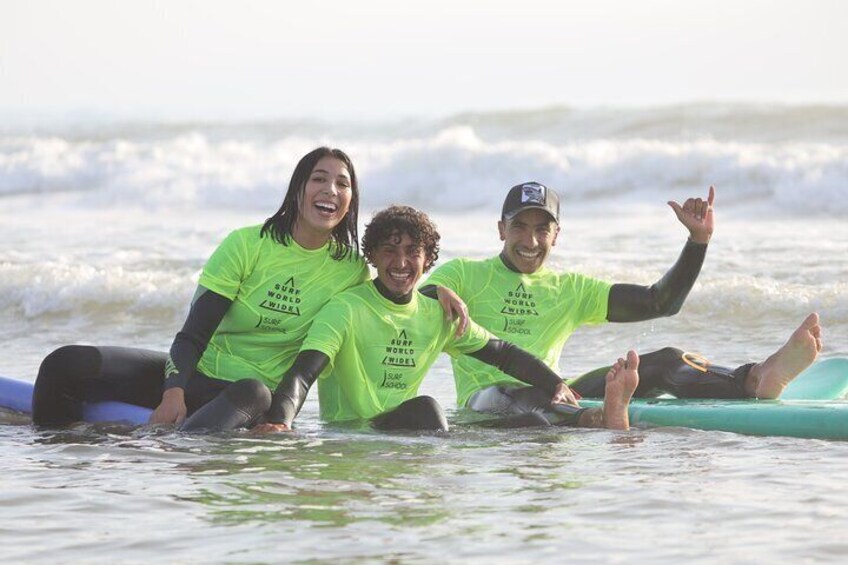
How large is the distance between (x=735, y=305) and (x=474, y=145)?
467 inches

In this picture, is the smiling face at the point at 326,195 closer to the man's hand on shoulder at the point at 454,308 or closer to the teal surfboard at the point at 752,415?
the man's hand on shoulder at the point at 454,308

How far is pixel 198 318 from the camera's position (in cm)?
644

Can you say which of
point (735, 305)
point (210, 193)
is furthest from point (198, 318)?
point (210, 193)

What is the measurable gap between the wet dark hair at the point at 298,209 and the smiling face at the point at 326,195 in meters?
0.03

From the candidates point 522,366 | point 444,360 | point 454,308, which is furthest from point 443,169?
point 454,308

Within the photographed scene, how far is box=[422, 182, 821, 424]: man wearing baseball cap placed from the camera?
7398 mm

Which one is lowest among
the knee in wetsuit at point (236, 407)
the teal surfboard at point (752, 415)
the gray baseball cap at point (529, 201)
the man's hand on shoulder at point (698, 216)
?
the teal surfboard at point (752, 415)

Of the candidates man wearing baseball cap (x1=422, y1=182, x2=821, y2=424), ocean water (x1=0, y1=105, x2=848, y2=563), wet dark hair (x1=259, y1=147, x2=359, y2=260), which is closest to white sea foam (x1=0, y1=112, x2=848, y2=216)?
ocean water (x1=0, y1=105, x2=848, y2=563)

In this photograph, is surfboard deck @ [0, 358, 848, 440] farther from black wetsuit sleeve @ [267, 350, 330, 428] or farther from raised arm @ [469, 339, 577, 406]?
black wetsuit sleeve @ [267, 350, 330, 428]

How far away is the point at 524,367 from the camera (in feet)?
22.4

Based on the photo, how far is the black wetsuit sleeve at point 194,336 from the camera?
637 centimetres

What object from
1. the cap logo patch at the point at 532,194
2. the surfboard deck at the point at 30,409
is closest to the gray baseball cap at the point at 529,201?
the cap logo patch at the point at 532,194

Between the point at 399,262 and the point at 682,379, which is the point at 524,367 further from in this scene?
the point at 682,379

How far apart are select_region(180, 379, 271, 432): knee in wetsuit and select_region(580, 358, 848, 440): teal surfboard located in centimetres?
174
